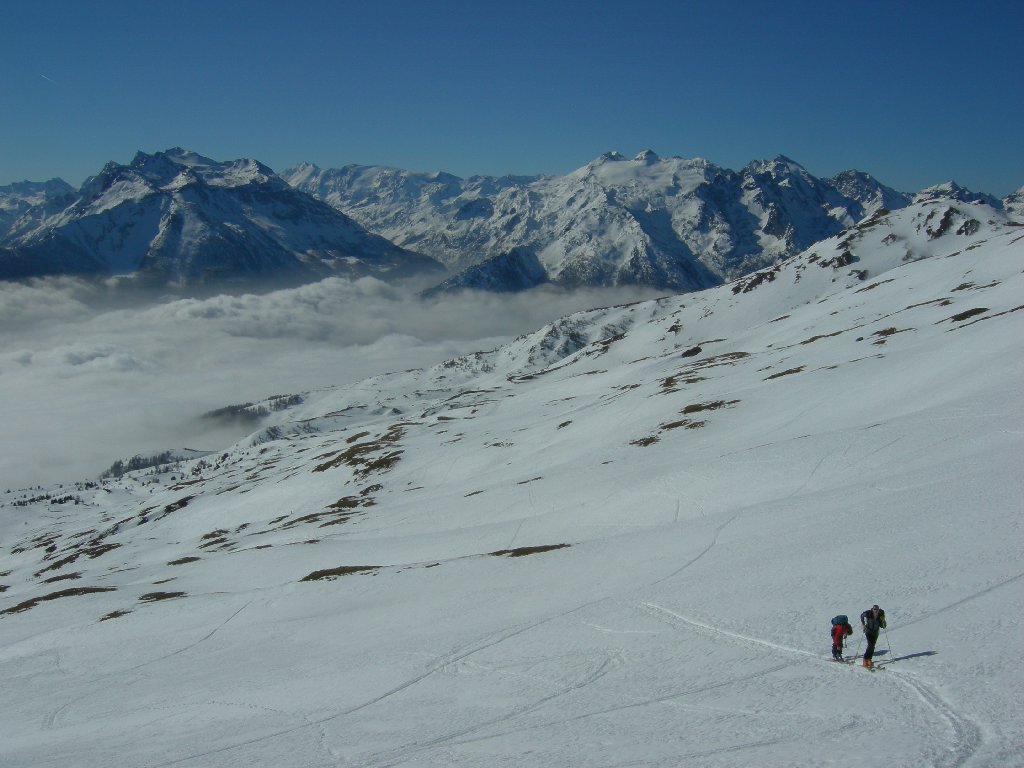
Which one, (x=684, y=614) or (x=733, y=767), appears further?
(x=684, y=614)

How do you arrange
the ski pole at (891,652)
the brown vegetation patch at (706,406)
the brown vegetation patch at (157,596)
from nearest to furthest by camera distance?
the ski pole at (891,652)
the brown vegetation patch at (157,596)
the brown vegetation patch at (706,406)

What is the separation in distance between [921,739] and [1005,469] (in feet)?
76.7

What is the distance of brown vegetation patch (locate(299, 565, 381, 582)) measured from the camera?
1766 inches

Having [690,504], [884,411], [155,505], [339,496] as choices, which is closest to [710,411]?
[884,411]

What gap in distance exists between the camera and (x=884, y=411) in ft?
175

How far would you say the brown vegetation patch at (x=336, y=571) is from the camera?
44.9 m

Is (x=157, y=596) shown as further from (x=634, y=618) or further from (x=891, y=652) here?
(x=891, y=652)

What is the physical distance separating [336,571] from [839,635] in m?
37.3

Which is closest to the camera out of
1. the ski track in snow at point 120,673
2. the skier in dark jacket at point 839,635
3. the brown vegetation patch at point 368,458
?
the skier in dark jacket at point 839,635

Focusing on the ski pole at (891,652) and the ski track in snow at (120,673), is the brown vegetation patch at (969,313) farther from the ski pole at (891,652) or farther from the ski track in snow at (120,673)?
the ski track in snow at (120,673)

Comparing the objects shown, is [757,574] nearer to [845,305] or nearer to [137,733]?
[137,733]

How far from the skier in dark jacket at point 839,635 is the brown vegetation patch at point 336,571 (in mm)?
32426

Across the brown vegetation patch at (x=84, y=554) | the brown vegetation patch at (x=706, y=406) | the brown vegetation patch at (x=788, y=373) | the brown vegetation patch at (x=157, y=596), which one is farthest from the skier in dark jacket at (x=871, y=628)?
the brown vegetation patch at (x=84, y=554)

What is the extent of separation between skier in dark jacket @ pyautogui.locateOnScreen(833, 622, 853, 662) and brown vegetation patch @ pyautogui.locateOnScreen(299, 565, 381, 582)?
106 feet
